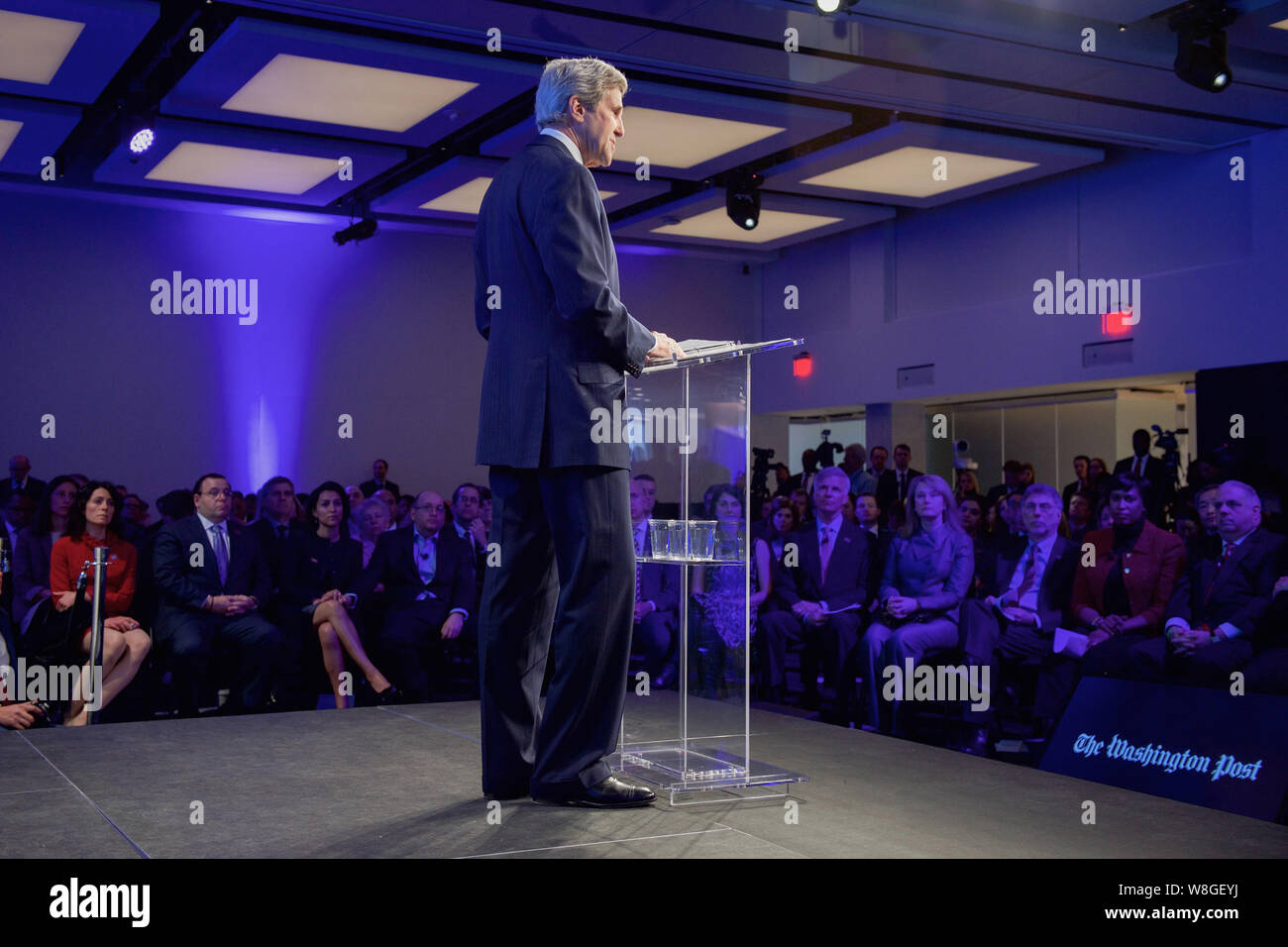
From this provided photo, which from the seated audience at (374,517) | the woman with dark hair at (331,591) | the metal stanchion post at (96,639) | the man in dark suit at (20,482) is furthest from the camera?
the man in dark suit at (20,482)

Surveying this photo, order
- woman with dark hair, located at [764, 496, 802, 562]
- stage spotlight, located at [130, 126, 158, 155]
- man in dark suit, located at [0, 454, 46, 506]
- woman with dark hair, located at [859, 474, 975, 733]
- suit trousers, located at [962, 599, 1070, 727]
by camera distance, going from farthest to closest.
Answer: man in dark suit, located at [0, 454, 46, 506] < stage spotlight, located at [130, 126, 158, 155] < woman with dark hair, located at [764, 496, 802, 562] < woman with dark hair, located at [859, 474, 975, 733] < suit trousers, located at [962, 599, 1070, 727]

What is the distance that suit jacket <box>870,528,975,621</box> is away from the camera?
5.22 metres

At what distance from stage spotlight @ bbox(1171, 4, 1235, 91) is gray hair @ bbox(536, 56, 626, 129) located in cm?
455

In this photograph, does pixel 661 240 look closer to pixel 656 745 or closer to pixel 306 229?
pixel 306 229

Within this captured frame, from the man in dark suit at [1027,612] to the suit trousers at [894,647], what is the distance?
10 centimetres

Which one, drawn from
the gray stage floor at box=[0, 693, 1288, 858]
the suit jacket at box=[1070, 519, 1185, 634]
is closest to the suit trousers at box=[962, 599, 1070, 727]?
the suit jacket at box=[1070, 519, 1185, 634]

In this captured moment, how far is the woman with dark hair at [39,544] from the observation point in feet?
18.8

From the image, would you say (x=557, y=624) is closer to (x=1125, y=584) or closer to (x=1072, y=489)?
(x=1125, y=584)

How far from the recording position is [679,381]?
279 centimetres

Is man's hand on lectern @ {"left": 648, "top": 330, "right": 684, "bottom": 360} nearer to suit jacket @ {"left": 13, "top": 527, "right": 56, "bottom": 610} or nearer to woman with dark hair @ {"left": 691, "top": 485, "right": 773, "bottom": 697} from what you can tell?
woman with dark hair @ {"left": 691, "top": 485, "right": 773, "bottom": 697}

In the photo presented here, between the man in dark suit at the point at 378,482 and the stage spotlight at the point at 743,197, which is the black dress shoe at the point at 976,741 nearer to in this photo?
the stage spotlight at the point at 743,197

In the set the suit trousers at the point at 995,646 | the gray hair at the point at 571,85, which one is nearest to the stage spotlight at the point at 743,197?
the suit trousers at the point at 995,646

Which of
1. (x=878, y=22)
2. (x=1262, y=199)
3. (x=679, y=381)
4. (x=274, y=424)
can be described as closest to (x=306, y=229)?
(x=274, y=424)

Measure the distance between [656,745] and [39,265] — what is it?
9.12 metres
